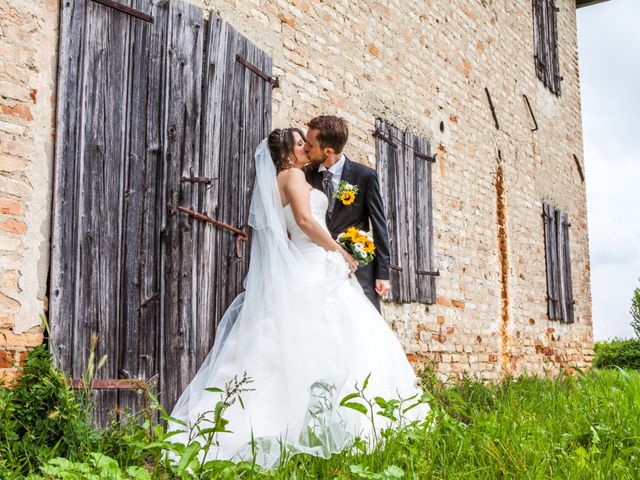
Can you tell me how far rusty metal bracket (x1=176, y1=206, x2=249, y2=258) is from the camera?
13.7ft

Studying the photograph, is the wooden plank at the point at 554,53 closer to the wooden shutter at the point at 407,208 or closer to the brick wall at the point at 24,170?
the wooden shutter at the point at 407,208

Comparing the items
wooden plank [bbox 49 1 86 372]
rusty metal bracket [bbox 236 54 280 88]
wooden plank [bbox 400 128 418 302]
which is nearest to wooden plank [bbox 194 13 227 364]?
rusty metal bracket [bbox 236 54 280 88]

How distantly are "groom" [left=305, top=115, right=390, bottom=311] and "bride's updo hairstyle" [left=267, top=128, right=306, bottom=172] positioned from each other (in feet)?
0.48

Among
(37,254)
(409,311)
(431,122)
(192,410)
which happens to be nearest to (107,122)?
(37,254)

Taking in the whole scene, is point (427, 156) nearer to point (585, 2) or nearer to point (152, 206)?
point (152, 206)

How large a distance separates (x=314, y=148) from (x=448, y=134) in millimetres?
3394

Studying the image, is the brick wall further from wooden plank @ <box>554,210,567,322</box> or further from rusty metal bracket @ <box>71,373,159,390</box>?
wooden plank @ <box>554,210,567,322</box>

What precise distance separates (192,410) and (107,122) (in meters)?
1.62

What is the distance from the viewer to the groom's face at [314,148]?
4.49m

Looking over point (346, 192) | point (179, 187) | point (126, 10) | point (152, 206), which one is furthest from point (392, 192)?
point (126, 10)

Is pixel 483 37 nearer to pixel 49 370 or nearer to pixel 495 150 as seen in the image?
pixel 495 150

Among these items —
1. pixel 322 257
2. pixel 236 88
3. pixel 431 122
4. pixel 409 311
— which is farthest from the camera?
pixel 431 122

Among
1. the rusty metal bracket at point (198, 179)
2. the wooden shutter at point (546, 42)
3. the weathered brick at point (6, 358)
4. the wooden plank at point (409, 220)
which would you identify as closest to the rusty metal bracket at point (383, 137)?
the wooden plank at point (409, 220)

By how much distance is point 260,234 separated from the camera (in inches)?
164
